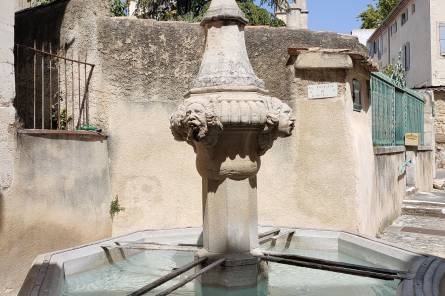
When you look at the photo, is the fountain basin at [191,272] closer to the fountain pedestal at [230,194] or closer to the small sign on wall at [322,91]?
the fountain pedestal at [230,194]

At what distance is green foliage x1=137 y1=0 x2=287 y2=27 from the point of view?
1520 centimetres

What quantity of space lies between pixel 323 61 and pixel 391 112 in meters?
3.69

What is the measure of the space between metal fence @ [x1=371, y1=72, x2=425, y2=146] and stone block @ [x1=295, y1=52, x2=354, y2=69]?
5.60 feet

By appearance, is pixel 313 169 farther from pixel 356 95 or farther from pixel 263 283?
pixel 263 283

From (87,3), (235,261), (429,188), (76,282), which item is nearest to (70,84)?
(87,3)

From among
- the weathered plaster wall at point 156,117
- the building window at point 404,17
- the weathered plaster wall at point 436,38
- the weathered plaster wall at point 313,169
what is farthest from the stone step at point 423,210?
the building window at point 404,17

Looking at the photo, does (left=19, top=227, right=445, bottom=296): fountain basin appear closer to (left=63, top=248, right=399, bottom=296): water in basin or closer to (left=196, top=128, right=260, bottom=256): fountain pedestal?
(left=63, top=248, right=399, bottom=296): water in basin

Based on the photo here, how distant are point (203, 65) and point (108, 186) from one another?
333 cm

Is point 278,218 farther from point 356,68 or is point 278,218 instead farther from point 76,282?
point 76,282

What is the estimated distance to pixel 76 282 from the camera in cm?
319

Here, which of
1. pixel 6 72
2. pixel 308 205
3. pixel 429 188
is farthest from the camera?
pixel 429 188

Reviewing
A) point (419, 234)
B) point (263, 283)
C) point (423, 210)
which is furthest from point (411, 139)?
point (263, 283)

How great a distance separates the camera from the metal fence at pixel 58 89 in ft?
20.2

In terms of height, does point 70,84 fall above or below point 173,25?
below
